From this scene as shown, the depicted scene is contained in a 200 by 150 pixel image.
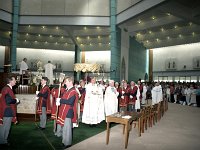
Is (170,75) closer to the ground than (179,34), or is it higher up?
closer to the ground

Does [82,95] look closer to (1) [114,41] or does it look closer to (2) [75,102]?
(2) [75,102]

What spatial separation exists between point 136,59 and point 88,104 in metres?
19.5

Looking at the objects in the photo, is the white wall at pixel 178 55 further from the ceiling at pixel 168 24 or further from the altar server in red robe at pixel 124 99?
the altar server in red robe at pixel 124 99

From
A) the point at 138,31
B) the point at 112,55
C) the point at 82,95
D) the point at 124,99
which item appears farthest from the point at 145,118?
the point at 138,31

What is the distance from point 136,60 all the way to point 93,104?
64.0ft

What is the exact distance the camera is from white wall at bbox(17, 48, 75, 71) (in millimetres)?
31250

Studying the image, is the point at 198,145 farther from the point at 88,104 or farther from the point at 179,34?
the point at 179,34

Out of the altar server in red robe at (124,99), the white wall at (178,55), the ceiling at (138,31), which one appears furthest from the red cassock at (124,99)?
the white wall at (178,55)

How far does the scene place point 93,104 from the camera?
10750 millimetres

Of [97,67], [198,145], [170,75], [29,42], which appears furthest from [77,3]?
[198,145]

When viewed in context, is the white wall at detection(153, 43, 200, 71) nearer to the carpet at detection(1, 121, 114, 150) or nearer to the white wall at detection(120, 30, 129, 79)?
the white wall at detection(120, 30, 129, 79)

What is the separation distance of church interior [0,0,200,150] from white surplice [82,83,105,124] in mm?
453

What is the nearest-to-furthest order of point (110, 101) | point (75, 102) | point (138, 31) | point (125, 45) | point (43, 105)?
point (75, 102), point (43, 105), point (110, 101), point (125, 45), point (138, 31)

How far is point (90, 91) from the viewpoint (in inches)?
427
